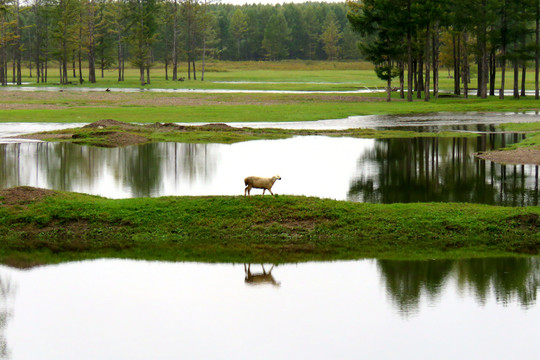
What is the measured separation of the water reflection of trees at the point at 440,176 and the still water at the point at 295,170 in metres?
0.04

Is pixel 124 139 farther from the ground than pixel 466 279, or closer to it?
farther from the ground

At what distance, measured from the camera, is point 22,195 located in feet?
70.9

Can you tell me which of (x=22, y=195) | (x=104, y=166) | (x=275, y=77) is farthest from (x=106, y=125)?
(x=275, y=77)

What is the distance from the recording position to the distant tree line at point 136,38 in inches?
4313

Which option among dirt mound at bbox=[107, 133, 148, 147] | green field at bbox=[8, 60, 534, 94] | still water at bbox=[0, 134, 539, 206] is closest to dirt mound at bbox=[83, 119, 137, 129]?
dirt mound at bbox=[107, 133, 148, 147]

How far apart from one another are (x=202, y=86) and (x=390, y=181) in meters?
74.5

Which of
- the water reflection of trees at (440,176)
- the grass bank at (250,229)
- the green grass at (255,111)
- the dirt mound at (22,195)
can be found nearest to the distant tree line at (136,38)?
the green grass at (255,111)

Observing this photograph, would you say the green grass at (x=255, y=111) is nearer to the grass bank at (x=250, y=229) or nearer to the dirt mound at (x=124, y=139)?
the dirt mound at (x=124, y=139)

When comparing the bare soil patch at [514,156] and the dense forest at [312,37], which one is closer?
the bare soil patch at [514,156]

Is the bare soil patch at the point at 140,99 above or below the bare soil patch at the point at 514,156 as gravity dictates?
above

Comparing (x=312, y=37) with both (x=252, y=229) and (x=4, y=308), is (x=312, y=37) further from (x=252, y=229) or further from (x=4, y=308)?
(x=4, y=308)

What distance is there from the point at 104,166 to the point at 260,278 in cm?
1700

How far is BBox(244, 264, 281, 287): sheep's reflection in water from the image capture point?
15938mm

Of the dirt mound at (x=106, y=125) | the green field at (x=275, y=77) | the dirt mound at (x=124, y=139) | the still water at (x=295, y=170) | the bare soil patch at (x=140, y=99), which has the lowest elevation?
the still water at (x=295, y=170)
